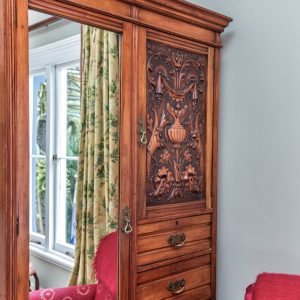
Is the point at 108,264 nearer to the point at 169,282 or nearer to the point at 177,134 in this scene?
the point at 169,282

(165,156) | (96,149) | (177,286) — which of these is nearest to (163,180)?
(165,156)

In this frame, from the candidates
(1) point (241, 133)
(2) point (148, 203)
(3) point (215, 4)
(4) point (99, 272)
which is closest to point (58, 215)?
(4) point (99, 272)

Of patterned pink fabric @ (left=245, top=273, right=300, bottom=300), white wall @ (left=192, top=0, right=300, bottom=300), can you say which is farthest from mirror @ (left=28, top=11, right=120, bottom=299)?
white wall @ (left=192, top=0, right=300, bottom=300)

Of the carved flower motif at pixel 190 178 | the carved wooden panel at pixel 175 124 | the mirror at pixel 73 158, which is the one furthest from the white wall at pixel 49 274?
the carved flower motif at pixel 190 178

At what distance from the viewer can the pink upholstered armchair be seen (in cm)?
133

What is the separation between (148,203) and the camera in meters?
1.54

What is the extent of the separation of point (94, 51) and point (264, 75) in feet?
2.68

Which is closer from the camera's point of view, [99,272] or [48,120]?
[48,120]

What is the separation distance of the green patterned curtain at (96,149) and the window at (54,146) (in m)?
0.03

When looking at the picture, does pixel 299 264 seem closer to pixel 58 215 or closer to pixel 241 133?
pixel 241 133

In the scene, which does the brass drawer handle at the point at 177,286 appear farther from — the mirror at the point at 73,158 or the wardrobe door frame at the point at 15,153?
the wardrobe door frame at the point at 15,153

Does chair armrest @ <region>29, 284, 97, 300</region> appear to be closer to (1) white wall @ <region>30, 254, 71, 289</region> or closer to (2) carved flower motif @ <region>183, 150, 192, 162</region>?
(1) white wall @ <region>30, 254, 71, 289</region>

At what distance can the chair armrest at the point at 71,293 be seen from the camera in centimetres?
128

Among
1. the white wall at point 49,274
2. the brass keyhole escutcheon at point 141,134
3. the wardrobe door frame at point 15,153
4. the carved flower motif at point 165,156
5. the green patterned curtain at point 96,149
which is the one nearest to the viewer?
the wardrobe door frame at point 15,153
